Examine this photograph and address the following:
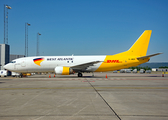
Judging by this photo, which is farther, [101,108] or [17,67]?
[17,67]

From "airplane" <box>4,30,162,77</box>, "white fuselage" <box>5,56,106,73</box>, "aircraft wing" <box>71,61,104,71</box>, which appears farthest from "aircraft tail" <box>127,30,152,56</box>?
"aircraft wing" <box>71,61,104,71</box>

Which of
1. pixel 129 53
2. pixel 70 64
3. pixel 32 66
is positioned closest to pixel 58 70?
pixel 70 64

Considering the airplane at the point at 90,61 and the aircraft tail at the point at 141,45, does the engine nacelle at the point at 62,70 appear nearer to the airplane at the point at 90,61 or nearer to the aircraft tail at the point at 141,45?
the airplane at the point at 90,61

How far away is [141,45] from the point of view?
89.2 ft

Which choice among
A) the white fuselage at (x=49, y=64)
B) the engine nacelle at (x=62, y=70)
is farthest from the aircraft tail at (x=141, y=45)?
the engine nacelle at (x=62, y=70)

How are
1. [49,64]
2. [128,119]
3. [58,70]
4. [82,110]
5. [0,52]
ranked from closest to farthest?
[128,119] < [82,110] < [58,70] < [49,64] < [0,52]

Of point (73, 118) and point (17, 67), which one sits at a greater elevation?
point (17, 67)

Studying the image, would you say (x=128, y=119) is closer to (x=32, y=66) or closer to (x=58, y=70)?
(x=58, y=70)

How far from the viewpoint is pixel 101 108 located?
6.34m

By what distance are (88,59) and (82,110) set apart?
21087 millimetres

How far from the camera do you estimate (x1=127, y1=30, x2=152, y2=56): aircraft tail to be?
27078mm

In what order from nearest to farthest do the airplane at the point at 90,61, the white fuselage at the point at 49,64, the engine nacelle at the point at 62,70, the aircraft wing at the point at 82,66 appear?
the engine nacelle at the point at 62,70 → the aircraft wing at the point at 82,66 → the airplane at the point at 90,61 → the white fuselage at the point at 49,64

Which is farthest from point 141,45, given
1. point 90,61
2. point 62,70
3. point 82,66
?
point 62,70

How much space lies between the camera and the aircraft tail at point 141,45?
27.1m
